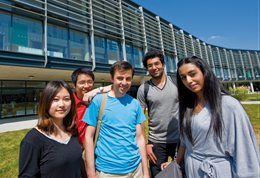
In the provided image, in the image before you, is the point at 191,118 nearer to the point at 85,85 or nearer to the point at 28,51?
the point at 85,85

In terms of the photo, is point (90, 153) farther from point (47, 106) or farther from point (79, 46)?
point (79, 46)

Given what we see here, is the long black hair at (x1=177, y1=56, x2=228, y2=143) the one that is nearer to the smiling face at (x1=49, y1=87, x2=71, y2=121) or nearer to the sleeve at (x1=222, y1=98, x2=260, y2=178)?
the sleeve at (x1=222, y1=98, x2=260, y2=178)

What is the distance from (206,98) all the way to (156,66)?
3.83 ft

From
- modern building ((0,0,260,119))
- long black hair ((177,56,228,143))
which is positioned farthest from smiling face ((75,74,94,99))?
modern building ((0,0,260,119))

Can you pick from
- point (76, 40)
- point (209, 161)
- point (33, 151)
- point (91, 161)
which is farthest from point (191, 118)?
point (76, 40)

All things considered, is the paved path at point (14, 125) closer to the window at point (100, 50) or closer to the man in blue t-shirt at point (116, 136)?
the window at point (100, 50)

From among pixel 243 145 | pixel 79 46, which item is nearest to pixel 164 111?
pixel 243 145

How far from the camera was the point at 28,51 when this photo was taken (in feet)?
35.3

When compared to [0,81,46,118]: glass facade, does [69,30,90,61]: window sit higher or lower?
higher

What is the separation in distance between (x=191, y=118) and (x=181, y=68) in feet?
1.64

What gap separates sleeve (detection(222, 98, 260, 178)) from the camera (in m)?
1.48

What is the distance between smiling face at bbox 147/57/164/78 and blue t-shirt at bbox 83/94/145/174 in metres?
0.81

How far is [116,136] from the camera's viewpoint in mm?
2152

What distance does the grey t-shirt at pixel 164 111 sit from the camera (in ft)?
8.95
